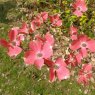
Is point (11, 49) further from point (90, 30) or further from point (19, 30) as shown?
point (90, 30)

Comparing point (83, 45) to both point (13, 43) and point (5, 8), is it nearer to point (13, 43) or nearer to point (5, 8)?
point (13, 43)

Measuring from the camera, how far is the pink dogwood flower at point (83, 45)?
2174 millimetres

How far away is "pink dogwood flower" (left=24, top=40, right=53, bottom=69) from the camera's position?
2109 mm

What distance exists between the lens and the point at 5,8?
9.07 metres

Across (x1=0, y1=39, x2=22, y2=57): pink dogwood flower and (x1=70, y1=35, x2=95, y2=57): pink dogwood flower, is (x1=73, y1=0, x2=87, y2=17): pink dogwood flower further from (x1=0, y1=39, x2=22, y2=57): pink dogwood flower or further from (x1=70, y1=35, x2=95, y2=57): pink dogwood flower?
(x1=0, y1=39, x2=22, y2=57): pink dogwood flower

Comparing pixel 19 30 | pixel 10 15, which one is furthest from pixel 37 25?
pixel 10 15

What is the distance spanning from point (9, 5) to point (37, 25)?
692cm

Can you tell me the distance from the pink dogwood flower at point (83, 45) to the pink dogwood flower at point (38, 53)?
161mm

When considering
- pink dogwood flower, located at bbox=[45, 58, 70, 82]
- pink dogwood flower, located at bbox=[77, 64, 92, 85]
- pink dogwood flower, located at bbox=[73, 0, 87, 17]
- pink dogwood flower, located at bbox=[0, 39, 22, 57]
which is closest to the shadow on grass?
pink dogwood flower, located at bbox=[73, 0, 87, 17]

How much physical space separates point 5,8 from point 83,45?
708 cm

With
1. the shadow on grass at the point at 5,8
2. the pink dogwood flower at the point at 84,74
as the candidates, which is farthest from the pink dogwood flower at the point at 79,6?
the shadow on grass at the point at 5,8

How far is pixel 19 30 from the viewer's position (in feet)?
7.83

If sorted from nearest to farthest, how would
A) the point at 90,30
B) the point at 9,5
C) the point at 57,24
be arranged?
the point at 57,24
the point at 90,30
the point at 9,5

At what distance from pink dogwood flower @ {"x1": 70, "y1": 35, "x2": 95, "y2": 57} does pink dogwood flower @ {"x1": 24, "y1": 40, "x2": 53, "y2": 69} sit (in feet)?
0.53
